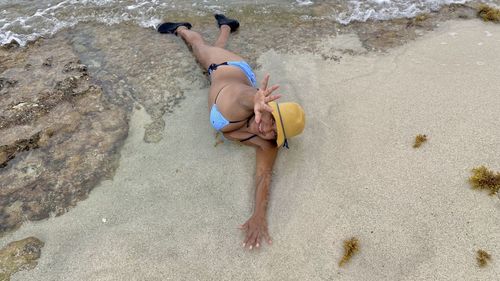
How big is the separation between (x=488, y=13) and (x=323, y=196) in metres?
4.61

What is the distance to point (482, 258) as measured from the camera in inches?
129

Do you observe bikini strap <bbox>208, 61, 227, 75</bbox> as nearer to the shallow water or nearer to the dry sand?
the dry sand

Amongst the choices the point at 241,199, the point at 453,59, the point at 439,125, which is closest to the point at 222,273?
the point at 241,199

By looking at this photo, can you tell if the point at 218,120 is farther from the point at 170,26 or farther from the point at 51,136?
the point at 170,26

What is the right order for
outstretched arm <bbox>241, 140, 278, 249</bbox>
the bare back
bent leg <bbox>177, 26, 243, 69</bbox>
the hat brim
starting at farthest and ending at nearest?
1. bent leg <bbox>177, 26, 243, 69</bbox>
2. the bare back
3. the hat brim
4. outstretched arm <bbox>241, 140, 278, 249</bbox>

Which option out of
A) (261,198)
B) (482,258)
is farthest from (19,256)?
(482,258)

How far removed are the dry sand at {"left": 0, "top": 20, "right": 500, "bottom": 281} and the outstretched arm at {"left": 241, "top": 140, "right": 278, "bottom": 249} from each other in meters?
0.09

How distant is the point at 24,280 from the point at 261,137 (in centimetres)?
257

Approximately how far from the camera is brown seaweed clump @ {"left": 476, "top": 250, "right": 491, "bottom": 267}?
10.7ft

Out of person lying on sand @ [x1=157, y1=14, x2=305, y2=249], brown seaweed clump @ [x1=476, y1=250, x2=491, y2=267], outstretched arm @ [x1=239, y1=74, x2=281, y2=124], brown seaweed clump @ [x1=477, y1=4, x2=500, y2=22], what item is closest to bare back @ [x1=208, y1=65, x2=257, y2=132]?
person lying on sand @ [x1=157, y1=14, x2=305, y2=249]

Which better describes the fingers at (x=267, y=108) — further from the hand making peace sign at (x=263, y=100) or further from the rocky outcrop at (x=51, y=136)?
the rocky outcrop at (x=51, y=136)

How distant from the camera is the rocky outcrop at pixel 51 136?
4.05 meters

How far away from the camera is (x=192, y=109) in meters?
5.10

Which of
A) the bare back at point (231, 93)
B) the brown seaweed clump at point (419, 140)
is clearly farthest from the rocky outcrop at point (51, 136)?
the brown seaweed clump at point (419, 140)
